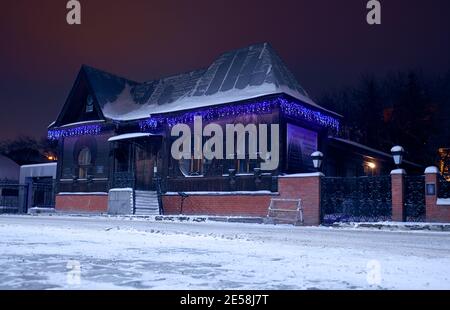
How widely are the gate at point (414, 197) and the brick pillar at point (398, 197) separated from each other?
0.36 metres

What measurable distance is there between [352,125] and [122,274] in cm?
5169

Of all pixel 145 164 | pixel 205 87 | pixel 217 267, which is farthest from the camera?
pixel 145 164

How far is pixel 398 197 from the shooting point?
654 inches

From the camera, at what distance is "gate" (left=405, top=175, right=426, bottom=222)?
54.4 ft

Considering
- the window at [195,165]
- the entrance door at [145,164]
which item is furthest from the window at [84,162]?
the window at [195,165]

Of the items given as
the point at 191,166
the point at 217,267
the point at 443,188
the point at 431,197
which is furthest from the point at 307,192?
the point at 217,267

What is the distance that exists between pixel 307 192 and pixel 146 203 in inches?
386

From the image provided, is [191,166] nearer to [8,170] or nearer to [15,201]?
[15,201]

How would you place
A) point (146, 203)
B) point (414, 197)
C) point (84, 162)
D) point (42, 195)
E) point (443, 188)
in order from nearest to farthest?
point (443, 188) → point (414, 197) → point (146, 203) → point (84, 162) → point (42, 195)

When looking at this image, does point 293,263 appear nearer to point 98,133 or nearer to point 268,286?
point 268,286

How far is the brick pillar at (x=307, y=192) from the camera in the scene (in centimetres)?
1803
